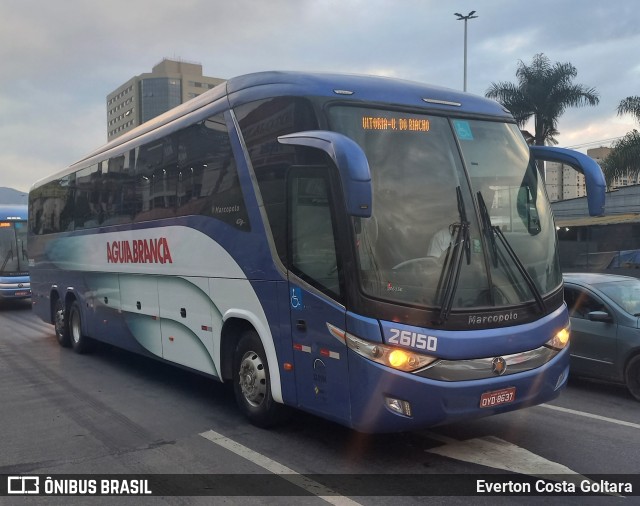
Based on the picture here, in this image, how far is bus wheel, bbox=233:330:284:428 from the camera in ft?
20.5

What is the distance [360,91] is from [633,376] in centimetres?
500

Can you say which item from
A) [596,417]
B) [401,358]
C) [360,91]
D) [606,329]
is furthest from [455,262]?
[606,329]

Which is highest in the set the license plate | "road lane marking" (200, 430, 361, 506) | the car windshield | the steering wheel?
the steering wheel

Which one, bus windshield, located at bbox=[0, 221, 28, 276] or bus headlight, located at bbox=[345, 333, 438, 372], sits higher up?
bus windshield, located at bbox=[0, 221, 28, 276]

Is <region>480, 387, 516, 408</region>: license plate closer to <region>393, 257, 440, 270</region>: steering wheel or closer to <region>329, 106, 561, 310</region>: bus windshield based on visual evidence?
<region>329, 106, 561, 310</region>: bus windshield

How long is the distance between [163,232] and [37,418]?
2.72m

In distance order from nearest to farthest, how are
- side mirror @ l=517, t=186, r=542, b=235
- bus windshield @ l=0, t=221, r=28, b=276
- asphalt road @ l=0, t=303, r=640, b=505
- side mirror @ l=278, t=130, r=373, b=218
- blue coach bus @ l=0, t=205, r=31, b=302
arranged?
side mirror @ l=278, t=130, r=373, b=218 → asphalt road @ l=0, t=303, r=640, b=505 → side mirror @ l=517, t=186, r=542, b=235 → blue coach bus @ l=0, t=205, r=31, b=302 → bus windshield @ l=0, t=221, r=28, b=276

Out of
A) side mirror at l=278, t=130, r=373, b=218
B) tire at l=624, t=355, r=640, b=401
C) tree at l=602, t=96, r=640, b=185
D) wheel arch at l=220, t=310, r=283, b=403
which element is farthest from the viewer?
tree at l=602, t=96, r=640, b=185

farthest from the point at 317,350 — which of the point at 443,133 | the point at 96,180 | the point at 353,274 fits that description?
the point at 96,180

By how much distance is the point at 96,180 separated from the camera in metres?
10.9

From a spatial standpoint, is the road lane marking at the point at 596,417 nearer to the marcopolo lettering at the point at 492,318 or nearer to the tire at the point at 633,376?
the tire at the point at 633,376

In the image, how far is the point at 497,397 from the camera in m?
5.09

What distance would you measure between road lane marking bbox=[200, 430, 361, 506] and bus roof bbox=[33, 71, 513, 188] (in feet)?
10.8

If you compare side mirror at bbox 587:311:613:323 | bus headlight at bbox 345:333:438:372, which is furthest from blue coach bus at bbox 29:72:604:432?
side mirror at bbox 587:311:613:323
